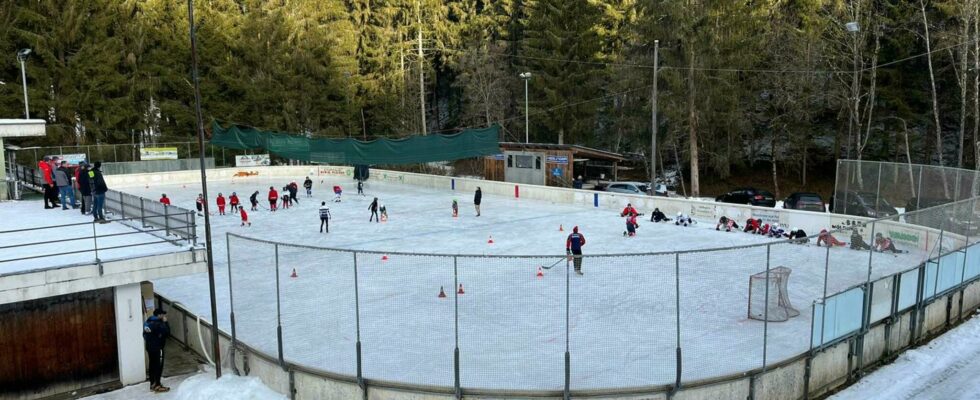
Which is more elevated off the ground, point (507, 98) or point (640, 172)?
point (507, 98)

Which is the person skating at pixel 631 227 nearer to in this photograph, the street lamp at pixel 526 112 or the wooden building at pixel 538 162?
the wooden building at pixel 538 162

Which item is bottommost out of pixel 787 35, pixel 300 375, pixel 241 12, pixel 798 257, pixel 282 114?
pixel 300 375

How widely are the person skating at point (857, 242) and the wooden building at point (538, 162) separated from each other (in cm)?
2451

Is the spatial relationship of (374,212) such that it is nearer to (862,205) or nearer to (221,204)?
(221,204)

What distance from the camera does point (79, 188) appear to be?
17844 millimetres

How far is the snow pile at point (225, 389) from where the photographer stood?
38.9 feet

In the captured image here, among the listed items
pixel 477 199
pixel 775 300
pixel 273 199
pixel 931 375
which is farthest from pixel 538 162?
pixel 931 375

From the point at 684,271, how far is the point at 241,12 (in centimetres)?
5596

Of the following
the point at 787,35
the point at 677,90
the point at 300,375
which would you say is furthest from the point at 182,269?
the point at 787,35

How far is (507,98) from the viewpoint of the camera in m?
62.8

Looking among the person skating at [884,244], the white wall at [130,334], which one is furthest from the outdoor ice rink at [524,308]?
the white wall at [130,334]

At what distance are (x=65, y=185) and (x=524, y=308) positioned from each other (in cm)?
1336

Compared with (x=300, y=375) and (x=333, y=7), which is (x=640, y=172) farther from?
(x=300, y=375)

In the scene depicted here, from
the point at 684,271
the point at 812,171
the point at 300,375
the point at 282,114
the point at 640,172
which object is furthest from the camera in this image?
the point at 282,114
